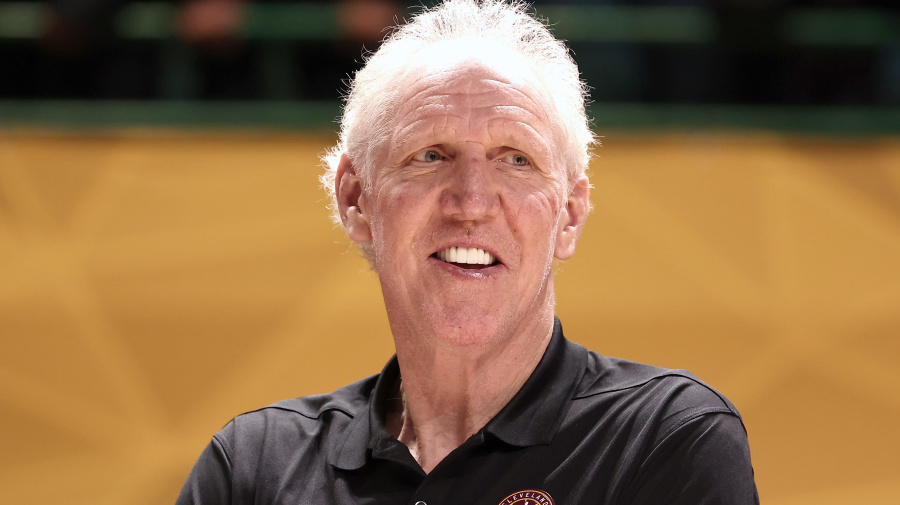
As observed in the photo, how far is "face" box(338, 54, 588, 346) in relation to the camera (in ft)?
5.40

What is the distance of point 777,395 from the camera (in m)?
3.01

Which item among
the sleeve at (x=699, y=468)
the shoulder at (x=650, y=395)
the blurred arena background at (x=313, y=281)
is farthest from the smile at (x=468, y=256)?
the blurred arena background at (x=313, y=281)

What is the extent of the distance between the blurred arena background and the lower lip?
127 cm

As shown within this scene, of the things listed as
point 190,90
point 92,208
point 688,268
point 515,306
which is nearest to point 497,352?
point 515,306

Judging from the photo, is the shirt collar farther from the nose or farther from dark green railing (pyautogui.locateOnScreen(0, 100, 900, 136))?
dark green railing (pyautogui.locateOnScreen(0, 100, 900, 136))

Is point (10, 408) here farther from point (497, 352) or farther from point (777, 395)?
point (777, 395)

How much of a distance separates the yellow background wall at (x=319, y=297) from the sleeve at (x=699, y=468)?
5.08 ft

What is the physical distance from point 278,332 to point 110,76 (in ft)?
4.57

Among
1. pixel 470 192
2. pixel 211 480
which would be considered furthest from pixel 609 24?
pixel 211 480

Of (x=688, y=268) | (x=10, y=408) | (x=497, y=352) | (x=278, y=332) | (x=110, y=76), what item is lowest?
(x=10, y=408)

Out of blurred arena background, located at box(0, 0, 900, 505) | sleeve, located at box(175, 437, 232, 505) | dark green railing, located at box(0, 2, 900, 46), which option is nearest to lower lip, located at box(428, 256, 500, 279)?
sleeve, located at box(175, 437, 232, 505)

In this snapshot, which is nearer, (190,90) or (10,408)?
→ (10,408)

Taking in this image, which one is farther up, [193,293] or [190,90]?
[190,90]

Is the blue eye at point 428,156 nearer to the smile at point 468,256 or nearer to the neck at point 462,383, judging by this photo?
the smile at point 468,256
